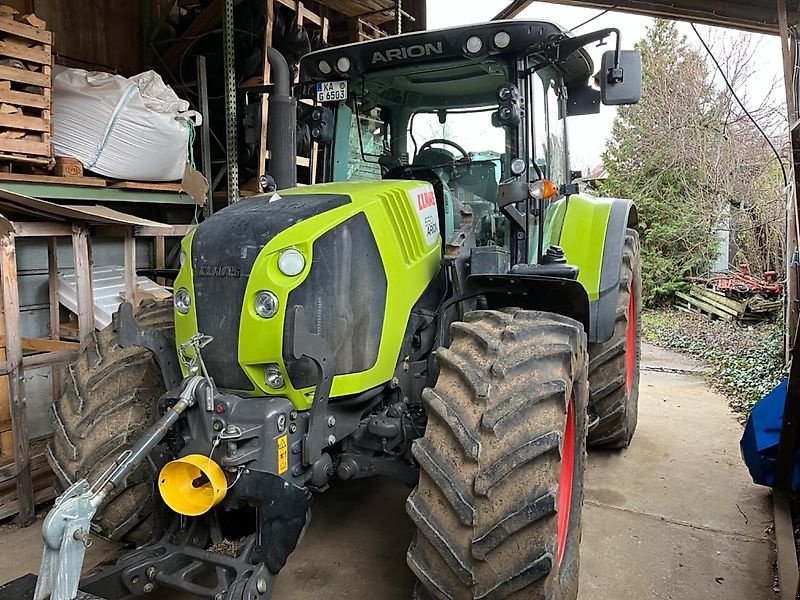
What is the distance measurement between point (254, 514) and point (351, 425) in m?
0.48

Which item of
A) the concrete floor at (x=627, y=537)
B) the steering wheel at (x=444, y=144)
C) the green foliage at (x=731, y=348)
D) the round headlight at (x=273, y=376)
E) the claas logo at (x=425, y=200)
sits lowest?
the concrete floor at (x=627, y=537)

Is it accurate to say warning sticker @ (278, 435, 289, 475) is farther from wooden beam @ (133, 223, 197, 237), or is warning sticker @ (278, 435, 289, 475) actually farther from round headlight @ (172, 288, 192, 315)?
wooden beam @ (133, 223, 197, 237)

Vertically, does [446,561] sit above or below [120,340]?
below

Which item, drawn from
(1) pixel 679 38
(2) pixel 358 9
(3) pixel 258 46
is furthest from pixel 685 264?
(3) pixel 258 46

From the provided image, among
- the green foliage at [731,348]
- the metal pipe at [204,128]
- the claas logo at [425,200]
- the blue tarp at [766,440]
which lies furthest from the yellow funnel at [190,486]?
the green foliage at [731,348]

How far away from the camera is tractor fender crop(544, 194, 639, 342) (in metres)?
3.52

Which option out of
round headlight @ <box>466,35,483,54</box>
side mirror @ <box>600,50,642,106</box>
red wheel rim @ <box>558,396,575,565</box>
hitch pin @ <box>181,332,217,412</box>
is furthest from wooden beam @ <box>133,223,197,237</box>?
red wheel rim @ <box>558,396,575,565</box>

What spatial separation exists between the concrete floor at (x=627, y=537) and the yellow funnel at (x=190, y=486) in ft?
2.73

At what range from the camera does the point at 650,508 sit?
3619 millimetres

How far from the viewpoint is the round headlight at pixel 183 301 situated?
2.43 m

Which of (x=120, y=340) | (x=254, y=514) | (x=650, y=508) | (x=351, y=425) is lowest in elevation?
(x=650, y=508)

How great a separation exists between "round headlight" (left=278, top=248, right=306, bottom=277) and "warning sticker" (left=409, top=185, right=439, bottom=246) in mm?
731

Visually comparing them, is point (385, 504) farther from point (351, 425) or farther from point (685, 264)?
point (685, 264)

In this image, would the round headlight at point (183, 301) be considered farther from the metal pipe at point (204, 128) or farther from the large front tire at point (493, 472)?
the metal pipe at point (204, 128)
